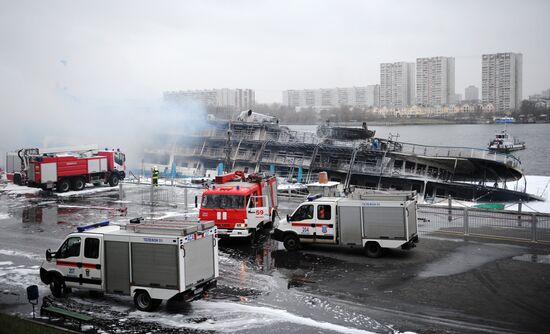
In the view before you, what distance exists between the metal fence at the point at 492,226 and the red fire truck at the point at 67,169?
2297cm

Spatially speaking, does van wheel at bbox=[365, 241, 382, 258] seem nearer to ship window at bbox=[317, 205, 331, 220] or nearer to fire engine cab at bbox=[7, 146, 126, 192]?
ship window at bbox=[317, 205, 331, 220]

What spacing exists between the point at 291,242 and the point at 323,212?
165cm

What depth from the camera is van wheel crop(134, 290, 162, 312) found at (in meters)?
12.0

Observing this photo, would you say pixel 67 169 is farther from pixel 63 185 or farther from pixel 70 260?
pixel 70 260

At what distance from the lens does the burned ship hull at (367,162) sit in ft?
140

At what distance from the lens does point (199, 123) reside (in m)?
59.7

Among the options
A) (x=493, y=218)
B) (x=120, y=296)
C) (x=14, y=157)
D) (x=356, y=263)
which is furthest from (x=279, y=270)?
(x=14, y=157)

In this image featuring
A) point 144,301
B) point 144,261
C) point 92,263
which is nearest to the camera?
point 144,261

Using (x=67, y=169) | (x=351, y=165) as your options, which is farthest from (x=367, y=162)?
(x=67, y=169)

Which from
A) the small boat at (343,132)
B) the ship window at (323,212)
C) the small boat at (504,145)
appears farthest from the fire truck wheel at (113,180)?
the small boat at (504,145)

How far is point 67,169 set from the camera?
34.3 m

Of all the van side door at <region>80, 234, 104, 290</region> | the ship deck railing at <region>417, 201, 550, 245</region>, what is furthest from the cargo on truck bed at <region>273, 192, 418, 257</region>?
the van side door at <region>80, 234, 104, 290</region>

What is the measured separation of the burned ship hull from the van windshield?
21570mm

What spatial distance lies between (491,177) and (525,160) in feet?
191
